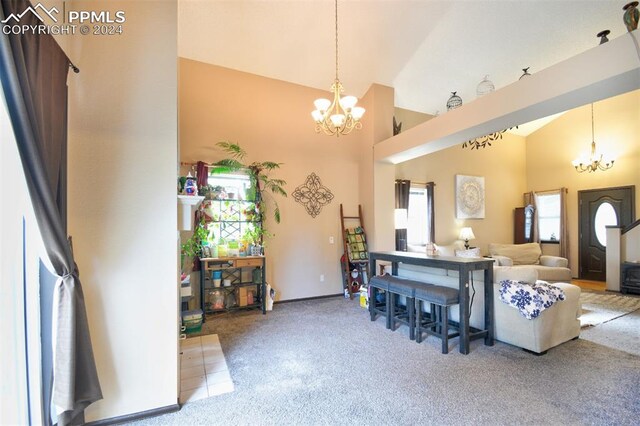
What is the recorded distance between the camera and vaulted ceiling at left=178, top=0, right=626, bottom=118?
12.8 feet

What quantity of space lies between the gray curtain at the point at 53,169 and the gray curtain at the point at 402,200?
5.20 metres

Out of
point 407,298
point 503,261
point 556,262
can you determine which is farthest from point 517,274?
point 556,262

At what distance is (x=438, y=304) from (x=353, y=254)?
240cm

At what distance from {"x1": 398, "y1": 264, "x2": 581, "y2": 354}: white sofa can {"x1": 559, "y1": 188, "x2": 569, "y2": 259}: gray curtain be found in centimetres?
500

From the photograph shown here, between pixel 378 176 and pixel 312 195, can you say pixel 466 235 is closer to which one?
pixel 378 176

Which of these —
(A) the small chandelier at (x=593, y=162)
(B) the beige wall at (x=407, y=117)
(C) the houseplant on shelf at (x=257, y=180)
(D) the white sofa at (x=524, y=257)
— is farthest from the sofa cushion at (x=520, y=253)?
(C) the houseplant on shelf at (x=257, y=180)

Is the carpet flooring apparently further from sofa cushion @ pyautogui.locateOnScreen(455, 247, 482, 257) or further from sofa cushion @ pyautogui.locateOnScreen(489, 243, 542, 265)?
sofa cushion @ pyautogui.locateOnScreen(489, 243, 542, 265)

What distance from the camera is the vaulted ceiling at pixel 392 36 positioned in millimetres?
3902

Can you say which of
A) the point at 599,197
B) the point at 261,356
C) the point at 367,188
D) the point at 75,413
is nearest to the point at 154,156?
the point at 75,413

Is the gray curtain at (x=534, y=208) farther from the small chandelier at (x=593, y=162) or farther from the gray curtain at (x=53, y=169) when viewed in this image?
the gray curtain at (x=53, y=169)

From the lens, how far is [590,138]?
6992mm

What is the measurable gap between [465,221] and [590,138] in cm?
350

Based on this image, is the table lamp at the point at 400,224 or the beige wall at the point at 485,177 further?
the beige wall at the point at 485,177

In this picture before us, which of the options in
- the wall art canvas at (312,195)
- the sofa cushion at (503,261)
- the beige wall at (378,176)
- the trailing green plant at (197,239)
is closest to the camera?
the trailing green plant at (197,239)
